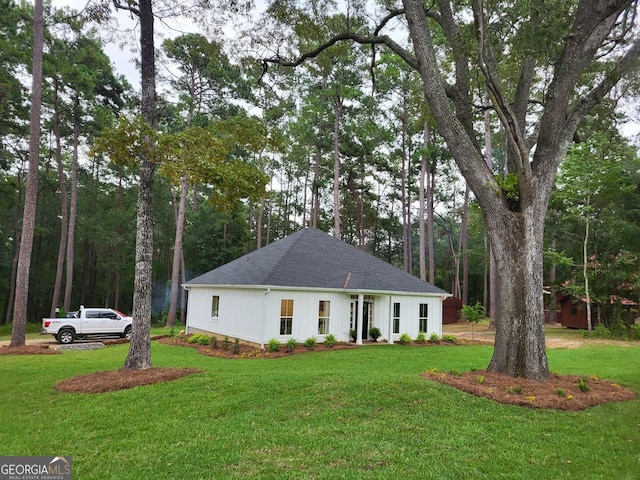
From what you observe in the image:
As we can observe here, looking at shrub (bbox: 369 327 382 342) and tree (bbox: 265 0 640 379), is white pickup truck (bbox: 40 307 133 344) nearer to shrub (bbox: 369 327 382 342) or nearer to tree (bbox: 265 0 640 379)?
shrub (bbox: 369 327 382 342)

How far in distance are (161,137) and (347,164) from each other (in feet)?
84.4

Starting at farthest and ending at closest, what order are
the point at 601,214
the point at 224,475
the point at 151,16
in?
the point at 601,214 → the point at 151,16 → the point at 224,475

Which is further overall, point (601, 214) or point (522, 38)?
point (601, 214)

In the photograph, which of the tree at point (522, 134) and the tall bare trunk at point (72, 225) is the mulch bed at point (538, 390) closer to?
the tree at point (522, 134)

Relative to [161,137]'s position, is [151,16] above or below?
above

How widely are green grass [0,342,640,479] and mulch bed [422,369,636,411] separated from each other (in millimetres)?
227

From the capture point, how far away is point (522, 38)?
821cm

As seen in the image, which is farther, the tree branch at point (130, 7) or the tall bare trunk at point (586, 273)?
the tall bare trunk at point (586, 273)

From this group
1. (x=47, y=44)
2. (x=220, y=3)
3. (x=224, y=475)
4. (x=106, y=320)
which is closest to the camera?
(x=224, y=475)

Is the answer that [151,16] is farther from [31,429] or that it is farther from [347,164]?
[347,164]

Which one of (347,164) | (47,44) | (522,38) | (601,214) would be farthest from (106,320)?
(601,214)

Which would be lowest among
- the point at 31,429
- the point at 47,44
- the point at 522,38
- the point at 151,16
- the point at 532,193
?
the point at 31,429

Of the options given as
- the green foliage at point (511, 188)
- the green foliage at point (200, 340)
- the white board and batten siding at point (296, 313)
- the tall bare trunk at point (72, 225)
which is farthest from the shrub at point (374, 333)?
the tall bare trunk at point (72, 225)

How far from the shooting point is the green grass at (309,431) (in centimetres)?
393
